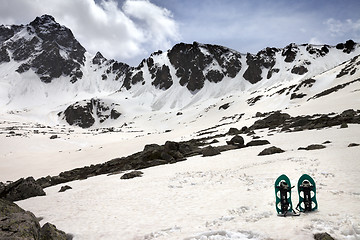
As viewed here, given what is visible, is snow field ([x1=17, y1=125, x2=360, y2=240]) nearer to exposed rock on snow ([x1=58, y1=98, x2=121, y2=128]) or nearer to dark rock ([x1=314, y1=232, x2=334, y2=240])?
dark rock ([x1=314, y1=232, x2=334, y2=240])

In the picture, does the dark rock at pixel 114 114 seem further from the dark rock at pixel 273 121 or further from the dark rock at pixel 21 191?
the dark rock at pixel 21 191

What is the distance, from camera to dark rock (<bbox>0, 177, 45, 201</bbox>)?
17.5m

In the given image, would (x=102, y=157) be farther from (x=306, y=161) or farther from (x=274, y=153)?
(x=306, y=161)

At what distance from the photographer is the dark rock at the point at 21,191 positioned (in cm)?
1752

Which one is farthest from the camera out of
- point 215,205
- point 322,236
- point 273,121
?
point 273,121

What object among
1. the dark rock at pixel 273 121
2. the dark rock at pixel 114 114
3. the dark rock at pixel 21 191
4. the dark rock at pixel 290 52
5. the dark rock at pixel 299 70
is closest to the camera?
the dark rock at pixel 21 191

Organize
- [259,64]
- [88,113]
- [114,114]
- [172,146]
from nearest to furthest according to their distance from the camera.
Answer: [172,146] → [114,114] → [88,113] → [259,64]

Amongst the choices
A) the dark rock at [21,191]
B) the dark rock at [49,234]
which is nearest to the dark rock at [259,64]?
the dark rock at [21,191]

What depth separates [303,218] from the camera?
7.91 meters

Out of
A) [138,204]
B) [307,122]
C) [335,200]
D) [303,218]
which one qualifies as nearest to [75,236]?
[138,204]

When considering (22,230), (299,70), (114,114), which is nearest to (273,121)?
(22,230)

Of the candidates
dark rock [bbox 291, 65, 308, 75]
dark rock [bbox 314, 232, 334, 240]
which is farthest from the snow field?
dark rock [bbox 291, 65, 308, 75]

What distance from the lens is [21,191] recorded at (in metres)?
17.9

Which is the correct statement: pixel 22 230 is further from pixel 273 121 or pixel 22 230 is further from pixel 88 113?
pixel 88 113
